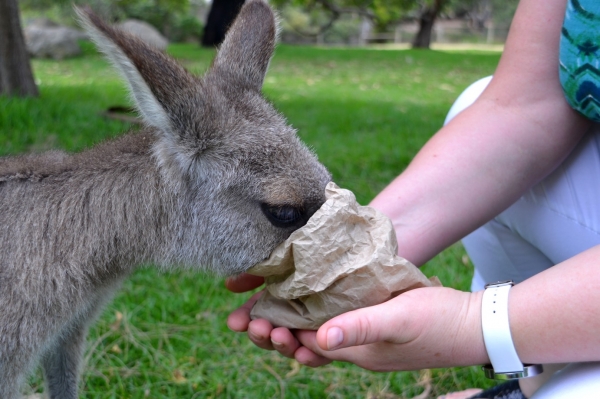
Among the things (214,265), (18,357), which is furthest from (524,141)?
(18,357)

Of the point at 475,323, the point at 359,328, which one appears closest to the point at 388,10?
the point at 475,323

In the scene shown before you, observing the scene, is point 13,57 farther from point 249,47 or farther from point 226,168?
point 226,168

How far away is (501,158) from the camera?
2172 millimetres

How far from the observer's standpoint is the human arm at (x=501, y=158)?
2154 mm

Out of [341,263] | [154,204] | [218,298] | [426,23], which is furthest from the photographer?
[426,23]

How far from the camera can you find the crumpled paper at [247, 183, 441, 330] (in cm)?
172

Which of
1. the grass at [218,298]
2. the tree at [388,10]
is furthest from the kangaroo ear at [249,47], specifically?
the tree at [388,10]

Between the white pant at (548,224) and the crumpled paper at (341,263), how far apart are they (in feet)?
1.63

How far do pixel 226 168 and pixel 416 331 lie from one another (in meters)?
0.75

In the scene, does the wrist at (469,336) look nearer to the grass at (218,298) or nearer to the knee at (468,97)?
the grass at (218,298)

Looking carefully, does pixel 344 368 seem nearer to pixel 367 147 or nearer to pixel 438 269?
pixel 438 269

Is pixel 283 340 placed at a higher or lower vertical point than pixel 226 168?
lower

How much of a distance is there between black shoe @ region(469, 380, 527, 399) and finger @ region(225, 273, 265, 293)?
0.84 metres

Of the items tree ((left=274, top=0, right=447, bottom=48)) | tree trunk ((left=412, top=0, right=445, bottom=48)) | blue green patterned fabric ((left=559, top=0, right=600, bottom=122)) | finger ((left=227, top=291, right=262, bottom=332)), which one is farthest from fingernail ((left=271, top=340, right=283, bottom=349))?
tree trunk ((left=412, top=0, right=445, bottom=48))
